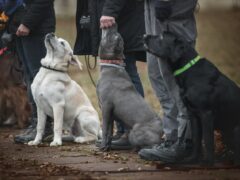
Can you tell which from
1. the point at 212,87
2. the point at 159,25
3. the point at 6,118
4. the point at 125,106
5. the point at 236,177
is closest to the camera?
the point at 236,177

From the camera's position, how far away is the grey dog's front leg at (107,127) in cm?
868

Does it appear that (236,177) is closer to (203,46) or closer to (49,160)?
(49,160)

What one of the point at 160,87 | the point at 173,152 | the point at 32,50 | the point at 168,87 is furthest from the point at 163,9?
the point at 32,50

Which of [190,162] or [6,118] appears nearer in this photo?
[190,162]

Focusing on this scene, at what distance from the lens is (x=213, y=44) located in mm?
28062

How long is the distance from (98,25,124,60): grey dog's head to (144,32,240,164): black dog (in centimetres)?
115

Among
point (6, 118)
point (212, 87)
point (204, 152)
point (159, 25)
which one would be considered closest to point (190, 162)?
point (204, 152)

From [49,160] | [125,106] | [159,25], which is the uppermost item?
[159,25]

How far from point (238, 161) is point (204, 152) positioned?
1.10 feet

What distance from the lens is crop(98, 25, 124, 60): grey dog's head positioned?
866 cm

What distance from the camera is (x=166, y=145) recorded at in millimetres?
7926

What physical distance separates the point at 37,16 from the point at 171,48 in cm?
265

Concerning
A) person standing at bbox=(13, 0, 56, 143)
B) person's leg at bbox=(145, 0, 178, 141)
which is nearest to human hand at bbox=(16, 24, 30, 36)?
person standing at bbox=(13, 0, 56, 143)

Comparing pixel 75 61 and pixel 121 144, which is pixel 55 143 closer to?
pixel 121 144
